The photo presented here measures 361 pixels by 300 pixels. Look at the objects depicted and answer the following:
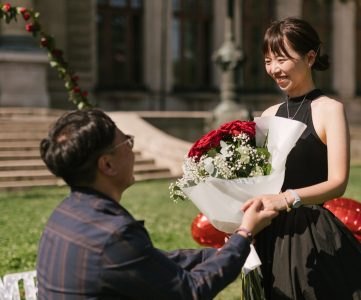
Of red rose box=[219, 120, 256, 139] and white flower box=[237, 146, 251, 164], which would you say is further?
red rose box=[219, 120, 256, 139]

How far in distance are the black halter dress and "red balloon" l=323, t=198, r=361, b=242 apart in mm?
1176

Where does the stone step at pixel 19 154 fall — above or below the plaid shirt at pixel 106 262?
below

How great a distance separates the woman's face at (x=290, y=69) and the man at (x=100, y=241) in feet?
2.85

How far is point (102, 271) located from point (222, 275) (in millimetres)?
397

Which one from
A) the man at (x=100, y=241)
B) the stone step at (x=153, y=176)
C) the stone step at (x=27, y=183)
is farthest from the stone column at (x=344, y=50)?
the man at (x=100, y=241)

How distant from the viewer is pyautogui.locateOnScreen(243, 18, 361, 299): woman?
274 centimetres

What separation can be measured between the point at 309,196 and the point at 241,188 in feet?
1.01

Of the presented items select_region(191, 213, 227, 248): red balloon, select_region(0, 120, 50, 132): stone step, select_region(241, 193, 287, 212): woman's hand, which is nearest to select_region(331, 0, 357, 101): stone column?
select_region(0, 120, 50, 132): stone step

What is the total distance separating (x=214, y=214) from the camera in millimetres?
2590

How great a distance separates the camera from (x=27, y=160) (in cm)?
1223

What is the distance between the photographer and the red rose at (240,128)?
2.78 meters

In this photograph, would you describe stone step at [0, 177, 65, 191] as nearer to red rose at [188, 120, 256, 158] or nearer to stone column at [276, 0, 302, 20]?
red rose at [188, 120, 256, 158]

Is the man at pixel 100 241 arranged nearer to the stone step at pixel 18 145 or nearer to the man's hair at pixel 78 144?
the man's hair at pixel 78 144

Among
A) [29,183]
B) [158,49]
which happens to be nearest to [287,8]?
[158,49]
